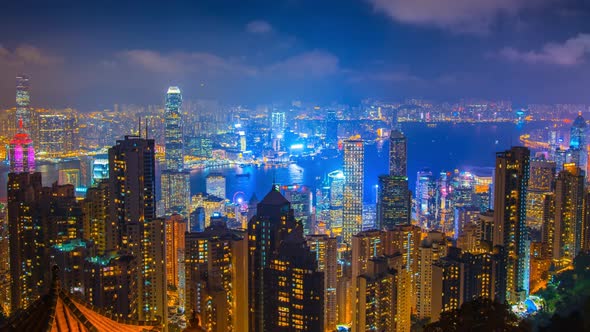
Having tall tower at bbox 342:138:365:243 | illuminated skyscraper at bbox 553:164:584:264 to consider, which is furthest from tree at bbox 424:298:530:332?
tall tower at bbox 342:138:365:243

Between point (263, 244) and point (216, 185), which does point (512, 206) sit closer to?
point (263, 244)

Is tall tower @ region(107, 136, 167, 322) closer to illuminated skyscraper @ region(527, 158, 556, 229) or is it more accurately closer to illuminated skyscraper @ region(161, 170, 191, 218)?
illuminated skyscraper @ region(161, 170, 191, 218)

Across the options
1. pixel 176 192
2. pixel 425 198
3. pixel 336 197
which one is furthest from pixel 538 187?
pixel 176 192

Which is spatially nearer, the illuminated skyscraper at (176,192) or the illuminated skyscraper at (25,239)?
the illuminated skyscraper at (25,239)

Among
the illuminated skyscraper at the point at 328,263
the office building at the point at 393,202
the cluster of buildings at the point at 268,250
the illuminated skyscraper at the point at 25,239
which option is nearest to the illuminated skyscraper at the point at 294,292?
the cluster of buildings at the point at 268,250

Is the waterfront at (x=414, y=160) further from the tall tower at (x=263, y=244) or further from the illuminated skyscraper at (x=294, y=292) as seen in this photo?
the illuminated skyscraper at (x=294, y=292)

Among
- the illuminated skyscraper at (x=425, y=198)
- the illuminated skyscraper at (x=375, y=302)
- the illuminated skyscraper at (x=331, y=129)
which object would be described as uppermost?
the illuminated skyscraper at (x=331, y=129)
